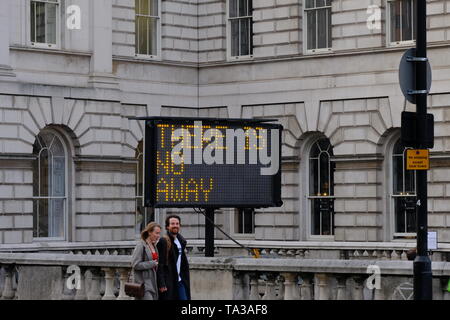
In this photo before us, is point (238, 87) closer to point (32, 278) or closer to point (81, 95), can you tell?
point (81, 95)

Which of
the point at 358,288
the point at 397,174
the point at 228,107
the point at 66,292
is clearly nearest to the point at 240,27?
the point at 228,107

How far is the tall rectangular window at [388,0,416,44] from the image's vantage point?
4112 centimetres

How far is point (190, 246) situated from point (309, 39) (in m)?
6.61

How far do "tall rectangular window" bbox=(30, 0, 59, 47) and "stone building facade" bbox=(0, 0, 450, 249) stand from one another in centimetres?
5

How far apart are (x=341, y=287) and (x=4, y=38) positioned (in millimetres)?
19896

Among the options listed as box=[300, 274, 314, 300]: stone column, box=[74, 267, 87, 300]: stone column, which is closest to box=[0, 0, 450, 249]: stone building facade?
box=[74, 267, 87, 300]: stone column

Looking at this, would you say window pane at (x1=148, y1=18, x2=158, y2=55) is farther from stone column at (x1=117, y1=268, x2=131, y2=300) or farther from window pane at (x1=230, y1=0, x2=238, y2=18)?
stone column at (x1=117, y1=268, x2=131, y2=300)

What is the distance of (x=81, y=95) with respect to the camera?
42.0 m

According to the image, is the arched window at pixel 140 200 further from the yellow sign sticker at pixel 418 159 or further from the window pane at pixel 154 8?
the yellow sign sticker at pixel 418 159

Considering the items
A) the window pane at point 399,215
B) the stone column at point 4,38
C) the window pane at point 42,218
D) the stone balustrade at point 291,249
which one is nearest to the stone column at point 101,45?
the stone column at point 4,38

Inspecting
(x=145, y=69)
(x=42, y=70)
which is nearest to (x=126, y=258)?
(x=42, y=70)

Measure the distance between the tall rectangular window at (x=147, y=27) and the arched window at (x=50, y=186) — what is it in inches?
170

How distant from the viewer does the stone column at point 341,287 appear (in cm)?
2206

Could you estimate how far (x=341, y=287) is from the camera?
72.7 feet
